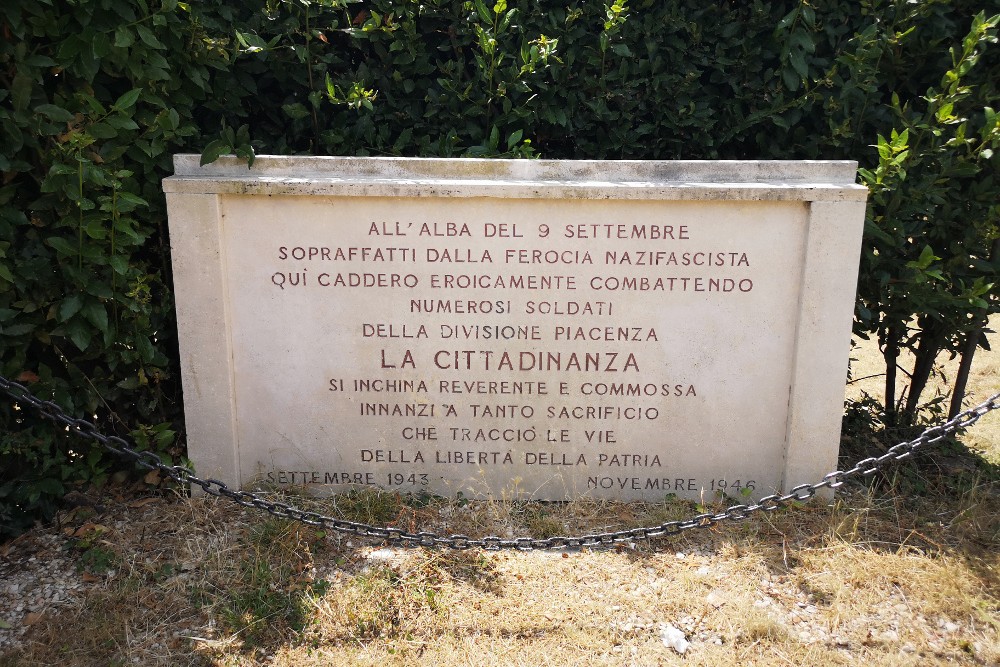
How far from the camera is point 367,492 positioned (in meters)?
3.86

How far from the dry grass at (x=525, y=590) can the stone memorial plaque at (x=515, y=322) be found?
0.23 metres

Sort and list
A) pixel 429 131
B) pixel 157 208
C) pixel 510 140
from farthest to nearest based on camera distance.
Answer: pixel 429 131
pixel 510 140
pixel 157 208

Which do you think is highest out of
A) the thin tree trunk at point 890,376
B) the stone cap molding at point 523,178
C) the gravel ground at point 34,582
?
the stone cap molding at point 523,178

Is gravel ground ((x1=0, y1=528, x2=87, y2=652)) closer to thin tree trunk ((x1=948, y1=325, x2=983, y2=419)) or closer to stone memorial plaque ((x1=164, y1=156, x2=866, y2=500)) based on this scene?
stone memorial plaque ((x1=164, y1=156, x2=866, y2=500))

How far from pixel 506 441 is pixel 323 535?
3.06 feet

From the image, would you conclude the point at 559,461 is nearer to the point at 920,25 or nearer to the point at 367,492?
the point at 367,492

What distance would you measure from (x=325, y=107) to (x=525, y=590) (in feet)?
8.36

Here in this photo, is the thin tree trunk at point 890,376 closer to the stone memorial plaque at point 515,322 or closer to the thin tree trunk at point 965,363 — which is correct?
the thin tree trunk at point 965,363

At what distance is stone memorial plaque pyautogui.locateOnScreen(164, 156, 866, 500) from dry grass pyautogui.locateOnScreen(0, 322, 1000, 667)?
23 centimetres

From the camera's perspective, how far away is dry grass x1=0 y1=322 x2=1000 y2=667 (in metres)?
2.94

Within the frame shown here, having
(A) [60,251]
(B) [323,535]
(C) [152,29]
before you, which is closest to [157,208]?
(A) [60,251]

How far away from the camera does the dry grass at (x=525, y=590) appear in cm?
294

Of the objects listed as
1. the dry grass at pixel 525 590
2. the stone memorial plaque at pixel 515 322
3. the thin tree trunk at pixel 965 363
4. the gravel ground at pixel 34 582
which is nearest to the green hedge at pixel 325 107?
the gravel ground at pixel 34 582

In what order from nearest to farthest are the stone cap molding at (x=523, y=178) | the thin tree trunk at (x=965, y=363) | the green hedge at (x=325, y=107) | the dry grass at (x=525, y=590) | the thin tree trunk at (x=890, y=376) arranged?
1. the dry grass at (x=525, y=590)
2. the green hedge at (x=325, y=107)
3. the stone cap molding at (x=523, y=178)
4. the thin tree trunk at (x=965, y=363)
5. the thin tree trunk at (x=890, y=376)
